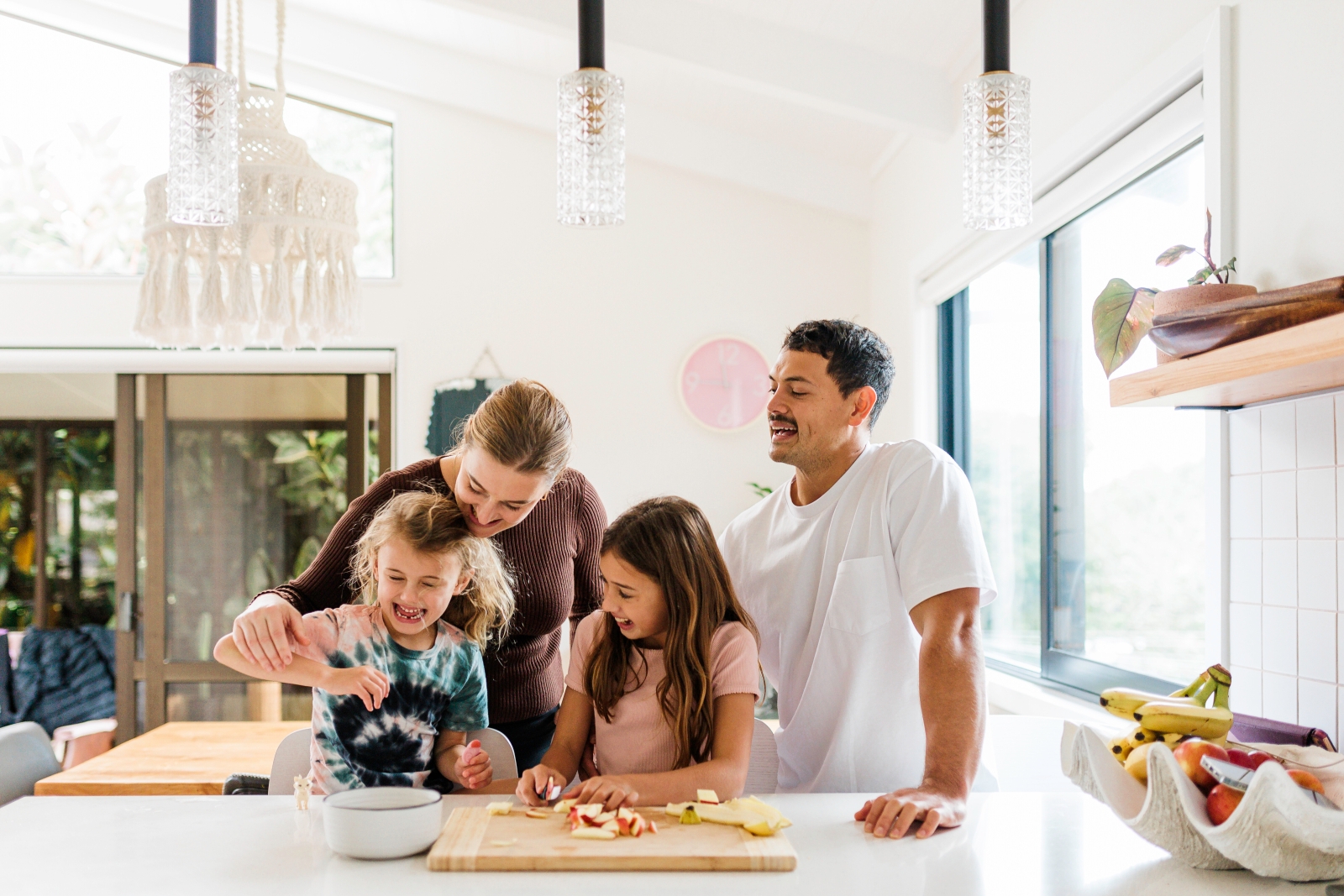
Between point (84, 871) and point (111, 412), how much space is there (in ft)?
16.5

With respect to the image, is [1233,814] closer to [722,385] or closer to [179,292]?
[179,292]

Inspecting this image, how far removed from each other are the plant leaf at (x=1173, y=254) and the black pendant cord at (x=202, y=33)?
141 centimetres

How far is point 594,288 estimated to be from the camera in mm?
4398

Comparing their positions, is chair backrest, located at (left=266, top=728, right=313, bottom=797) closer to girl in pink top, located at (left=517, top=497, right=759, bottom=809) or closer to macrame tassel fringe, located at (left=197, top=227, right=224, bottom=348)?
girl in pink top, located at (left=517, top=497, right=759, bottom=809)

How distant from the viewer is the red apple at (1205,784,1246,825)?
1017 mm

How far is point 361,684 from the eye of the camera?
149cm

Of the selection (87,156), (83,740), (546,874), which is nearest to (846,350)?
(546,874)

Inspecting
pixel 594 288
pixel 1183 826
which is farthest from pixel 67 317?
pixel 1183 826

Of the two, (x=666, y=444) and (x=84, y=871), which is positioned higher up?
(x=666, y=444)

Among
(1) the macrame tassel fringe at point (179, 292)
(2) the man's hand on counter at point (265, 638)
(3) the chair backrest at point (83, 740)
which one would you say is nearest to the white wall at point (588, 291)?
(3) the chair backrest at point (83, 740)

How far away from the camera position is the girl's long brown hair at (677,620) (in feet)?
4.89

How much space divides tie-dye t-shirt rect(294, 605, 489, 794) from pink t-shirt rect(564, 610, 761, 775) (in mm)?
227

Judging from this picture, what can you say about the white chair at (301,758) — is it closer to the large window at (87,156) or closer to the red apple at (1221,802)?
the red apple at (1221,802)

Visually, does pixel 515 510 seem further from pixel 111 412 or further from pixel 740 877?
pixel 111 412
